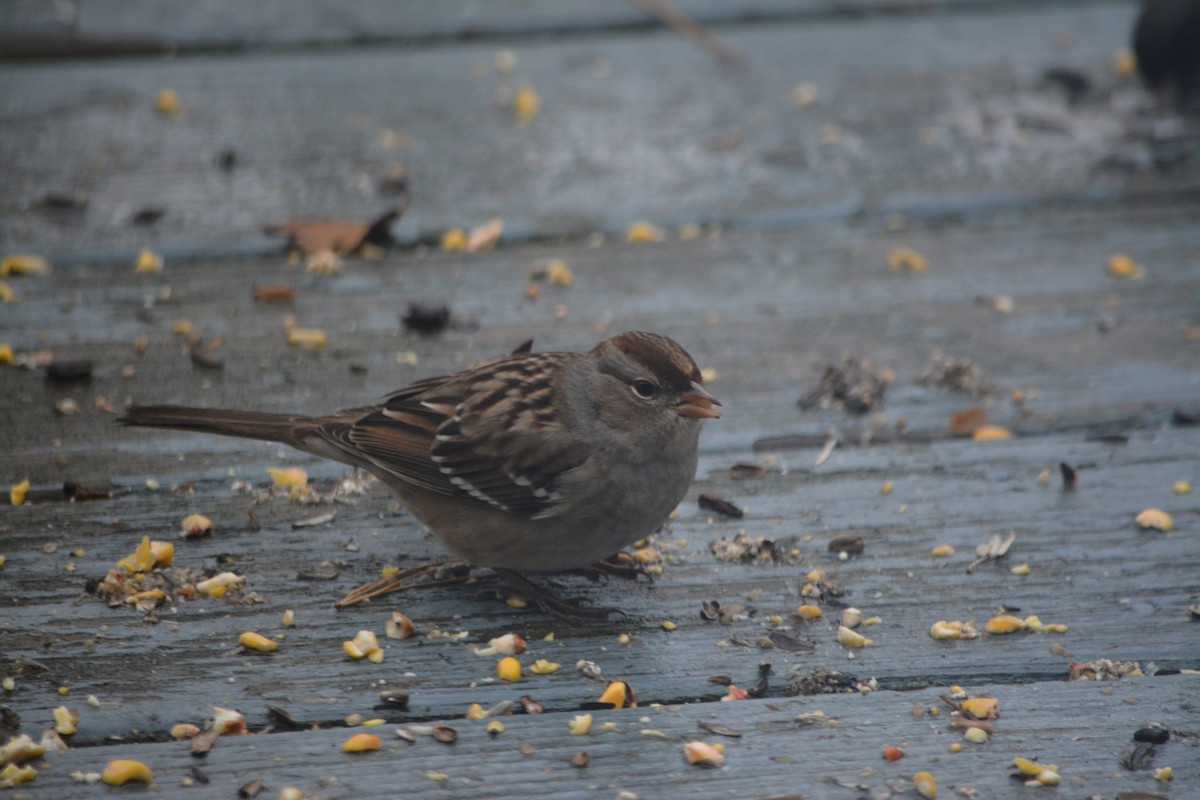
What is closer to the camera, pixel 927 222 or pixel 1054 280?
pixel 1054 280

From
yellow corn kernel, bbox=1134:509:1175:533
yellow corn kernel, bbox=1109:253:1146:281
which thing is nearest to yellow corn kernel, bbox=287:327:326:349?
yellow corn kernel, bbox=1134:509:1175:533

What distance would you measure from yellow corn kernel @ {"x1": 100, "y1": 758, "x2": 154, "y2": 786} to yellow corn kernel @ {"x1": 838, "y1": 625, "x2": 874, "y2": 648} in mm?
1200

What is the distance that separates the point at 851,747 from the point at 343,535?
1.14 meters

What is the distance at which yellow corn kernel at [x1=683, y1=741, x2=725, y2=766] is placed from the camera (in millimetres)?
1976

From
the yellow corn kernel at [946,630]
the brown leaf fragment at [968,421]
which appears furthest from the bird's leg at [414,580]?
the brown leaf fragment at [968,421]

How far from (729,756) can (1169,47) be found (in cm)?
322

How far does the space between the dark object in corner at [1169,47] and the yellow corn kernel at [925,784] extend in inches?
120

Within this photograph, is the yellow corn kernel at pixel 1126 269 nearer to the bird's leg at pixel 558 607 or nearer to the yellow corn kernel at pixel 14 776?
the bird's leg at pixel 558 607

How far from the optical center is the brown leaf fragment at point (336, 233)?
3521 mm

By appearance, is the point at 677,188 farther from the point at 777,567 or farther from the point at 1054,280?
the point at 777,567

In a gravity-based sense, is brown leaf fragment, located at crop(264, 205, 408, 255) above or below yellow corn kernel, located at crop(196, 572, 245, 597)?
above

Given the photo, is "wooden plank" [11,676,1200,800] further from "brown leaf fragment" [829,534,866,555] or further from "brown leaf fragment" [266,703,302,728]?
"brown leaf fragment" [829,534,866,555]

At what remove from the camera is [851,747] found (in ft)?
6.63

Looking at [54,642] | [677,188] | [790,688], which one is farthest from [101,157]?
[790,688]
